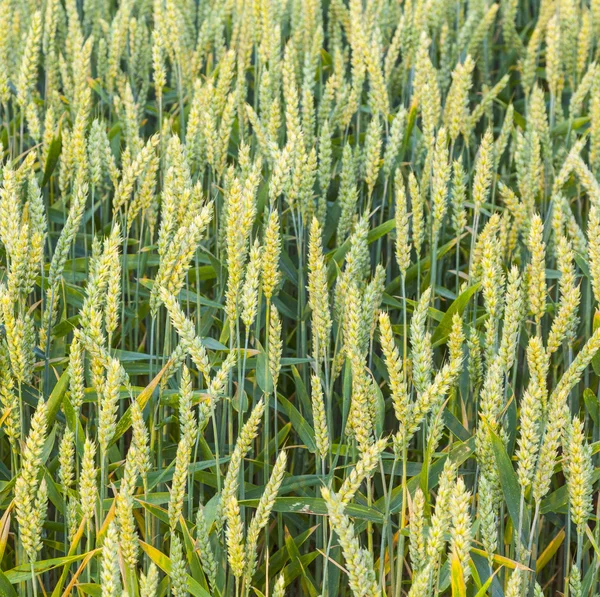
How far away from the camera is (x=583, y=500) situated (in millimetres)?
1158

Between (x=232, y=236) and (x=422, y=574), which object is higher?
(x=232, y=236)

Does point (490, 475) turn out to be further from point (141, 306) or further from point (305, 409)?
point (141, 306)

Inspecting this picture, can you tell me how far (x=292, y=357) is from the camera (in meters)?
1.73

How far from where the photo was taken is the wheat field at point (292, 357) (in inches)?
45.9

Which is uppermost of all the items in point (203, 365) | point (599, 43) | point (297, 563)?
point (599, 43)

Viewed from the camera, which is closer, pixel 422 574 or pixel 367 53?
pixel 422 574

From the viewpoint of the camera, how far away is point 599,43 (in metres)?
2.67

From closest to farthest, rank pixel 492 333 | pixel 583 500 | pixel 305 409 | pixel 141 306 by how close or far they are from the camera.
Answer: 1. pixel 583 500
2. pixel 492 333
3. pixel 305 409
4. pixel 141 306

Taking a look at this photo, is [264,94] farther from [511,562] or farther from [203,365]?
[511,562]

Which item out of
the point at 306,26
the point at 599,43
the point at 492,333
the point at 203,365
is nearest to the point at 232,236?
the point at 203,365

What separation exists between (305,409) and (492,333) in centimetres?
41

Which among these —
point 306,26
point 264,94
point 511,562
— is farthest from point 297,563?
point 306,26

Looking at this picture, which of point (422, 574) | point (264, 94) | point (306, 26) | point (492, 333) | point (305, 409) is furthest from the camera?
point (306, 26)

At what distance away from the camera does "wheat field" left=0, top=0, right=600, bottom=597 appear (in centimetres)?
117
